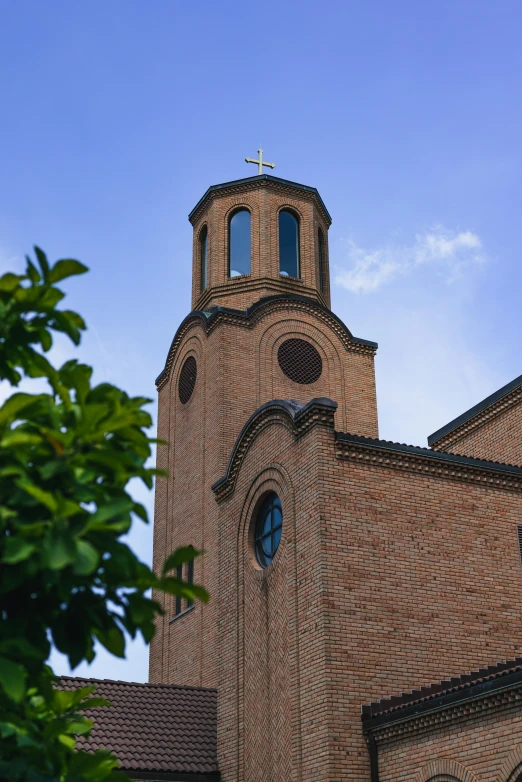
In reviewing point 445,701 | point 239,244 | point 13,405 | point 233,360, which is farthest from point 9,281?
point 239,244

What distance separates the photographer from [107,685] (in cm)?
1716

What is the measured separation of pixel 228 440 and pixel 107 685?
7396mm

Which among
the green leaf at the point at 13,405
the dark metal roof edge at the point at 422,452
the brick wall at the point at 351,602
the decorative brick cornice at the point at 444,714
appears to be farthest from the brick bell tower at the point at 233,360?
the green leaf at the point at 13,405

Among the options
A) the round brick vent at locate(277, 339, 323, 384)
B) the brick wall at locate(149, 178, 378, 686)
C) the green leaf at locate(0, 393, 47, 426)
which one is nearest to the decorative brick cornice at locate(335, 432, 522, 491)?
the brick wall at locate(149, 178, 378, 686)

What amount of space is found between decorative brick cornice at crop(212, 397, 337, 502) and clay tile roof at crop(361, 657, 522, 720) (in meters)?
4.25

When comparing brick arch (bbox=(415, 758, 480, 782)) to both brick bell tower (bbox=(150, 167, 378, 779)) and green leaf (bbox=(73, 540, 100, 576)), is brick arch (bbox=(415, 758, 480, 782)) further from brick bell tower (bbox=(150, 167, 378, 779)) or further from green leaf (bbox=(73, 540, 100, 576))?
brick bell tower (bbox=(150, 167, 378, 779))

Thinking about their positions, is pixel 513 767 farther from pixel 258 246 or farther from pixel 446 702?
pixel 258 246

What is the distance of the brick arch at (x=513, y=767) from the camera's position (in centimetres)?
1061

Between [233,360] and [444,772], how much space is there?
46.3ft

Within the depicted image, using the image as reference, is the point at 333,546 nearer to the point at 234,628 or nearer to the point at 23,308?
the point at 234,628

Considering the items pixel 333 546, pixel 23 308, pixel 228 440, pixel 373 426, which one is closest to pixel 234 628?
pixel 333 546

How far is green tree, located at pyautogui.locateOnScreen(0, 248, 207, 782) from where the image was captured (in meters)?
3.47

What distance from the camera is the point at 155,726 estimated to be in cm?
1623

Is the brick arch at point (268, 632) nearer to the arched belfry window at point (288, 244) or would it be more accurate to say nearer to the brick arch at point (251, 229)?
the brick arch at point (251, 229)
